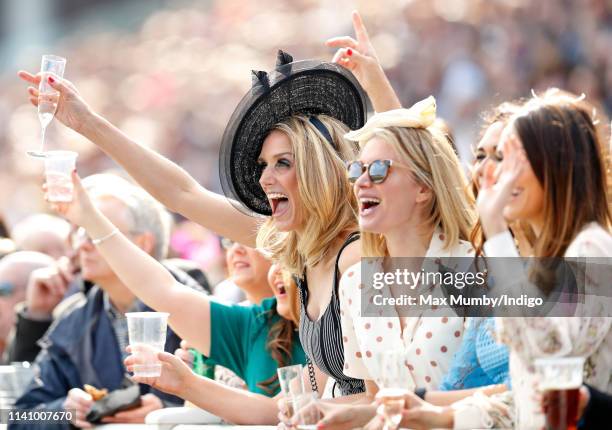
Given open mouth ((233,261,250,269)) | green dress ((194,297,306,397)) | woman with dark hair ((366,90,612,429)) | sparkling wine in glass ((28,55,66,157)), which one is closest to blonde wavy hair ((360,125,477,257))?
woman with dark hair ((366,90,612,429))

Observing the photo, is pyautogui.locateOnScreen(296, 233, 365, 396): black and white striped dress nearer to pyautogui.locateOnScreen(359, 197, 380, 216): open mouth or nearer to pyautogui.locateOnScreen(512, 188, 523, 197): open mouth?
pyautogui.locateOnScreen(359, 197, 380, 216): open mouth

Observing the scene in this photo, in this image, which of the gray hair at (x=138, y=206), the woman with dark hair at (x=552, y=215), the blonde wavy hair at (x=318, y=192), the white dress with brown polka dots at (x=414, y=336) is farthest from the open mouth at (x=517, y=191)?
the gray hair at (x=138, y=206)

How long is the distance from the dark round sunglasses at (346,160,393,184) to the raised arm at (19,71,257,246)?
45.0 inches

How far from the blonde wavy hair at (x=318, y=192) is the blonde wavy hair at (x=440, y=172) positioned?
45 centimetres

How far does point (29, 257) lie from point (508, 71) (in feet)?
10.9

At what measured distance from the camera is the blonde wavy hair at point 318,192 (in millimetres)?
4250

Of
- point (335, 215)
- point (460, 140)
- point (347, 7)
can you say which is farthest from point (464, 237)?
point (347, 7)

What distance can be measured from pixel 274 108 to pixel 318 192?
360mm

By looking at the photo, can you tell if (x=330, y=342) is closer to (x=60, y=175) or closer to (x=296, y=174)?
(x=296, y=174)

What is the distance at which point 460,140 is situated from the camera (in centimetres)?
814

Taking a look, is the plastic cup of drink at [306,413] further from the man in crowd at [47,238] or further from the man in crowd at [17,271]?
the man in crowd at [47,238]

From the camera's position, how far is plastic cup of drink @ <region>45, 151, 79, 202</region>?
4543 mm

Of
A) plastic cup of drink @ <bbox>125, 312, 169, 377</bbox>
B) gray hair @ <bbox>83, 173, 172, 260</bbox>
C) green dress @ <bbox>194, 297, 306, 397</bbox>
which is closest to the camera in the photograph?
plastic cup of drink @ <bbox>125, 312, 169, 377</bbox>

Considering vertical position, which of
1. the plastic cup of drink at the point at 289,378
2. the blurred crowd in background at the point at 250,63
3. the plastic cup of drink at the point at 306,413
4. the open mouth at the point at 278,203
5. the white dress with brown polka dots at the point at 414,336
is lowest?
→ the plastic cup of drink at the point at 306,413
